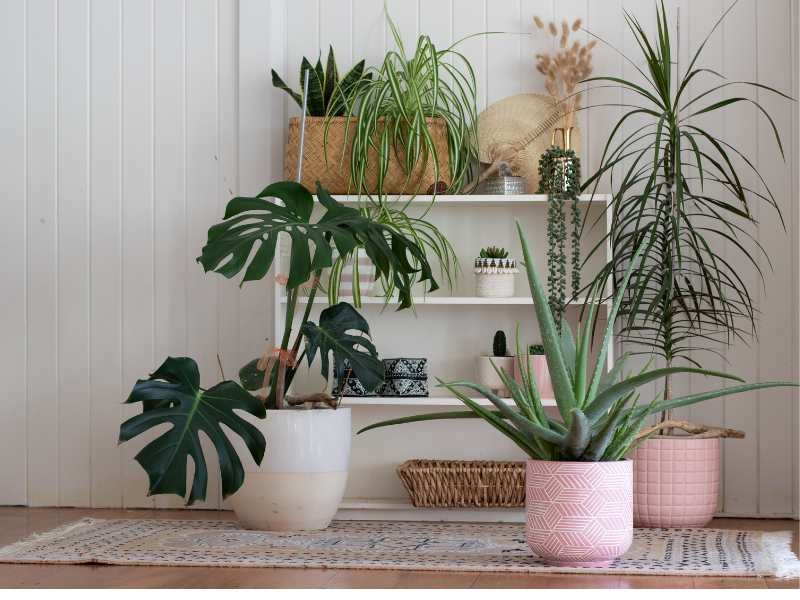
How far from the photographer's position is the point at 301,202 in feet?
9.73

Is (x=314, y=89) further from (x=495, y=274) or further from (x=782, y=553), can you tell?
(x=782, y=553)

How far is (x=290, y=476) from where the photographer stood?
306 centimetres

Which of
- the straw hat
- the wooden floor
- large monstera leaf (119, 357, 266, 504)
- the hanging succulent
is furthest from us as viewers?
the straw hat

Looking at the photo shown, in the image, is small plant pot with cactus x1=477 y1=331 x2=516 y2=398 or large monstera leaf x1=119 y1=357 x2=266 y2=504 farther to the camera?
small plant pot with cactus x1=477 y1=331 x2=516 y2=398

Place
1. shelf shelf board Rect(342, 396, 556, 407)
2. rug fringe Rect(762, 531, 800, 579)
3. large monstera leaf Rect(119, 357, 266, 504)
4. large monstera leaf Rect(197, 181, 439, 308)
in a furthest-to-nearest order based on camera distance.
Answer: shelf shelf board Rect(342, 396, 556, 407), large monstera leaf Rect(197, 181, 439, 308), large monstera leaf Rect(119, 357, 266, 504), rug fringe Rect(762, 531, 800, 579)

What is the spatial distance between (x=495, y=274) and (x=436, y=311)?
0.31m

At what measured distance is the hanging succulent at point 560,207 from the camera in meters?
3.30

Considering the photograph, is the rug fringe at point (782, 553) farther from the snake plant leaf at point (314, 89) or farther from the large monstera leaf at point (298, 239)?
the snake plant leaf at point (314, 89)

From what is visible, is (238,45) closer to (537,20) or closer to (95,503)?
(537,20)

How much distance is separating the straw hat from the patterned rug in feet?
3.98

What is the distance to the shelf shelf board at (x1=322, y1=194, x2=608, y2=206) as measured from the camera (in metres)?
3.44

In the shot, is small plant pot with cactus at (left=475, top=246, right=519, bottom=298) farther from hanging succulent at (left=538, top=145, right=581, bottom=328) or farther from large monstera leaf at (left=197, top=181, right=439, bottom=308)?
large monstera leaf at (left=197, top=181, right=439, bottom=308)

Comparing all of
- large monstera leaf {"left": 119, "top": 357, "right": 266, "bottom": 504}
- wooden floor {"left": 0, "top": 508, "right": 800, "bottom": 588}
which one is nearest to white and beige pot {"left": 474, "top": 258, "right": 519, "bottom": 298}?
large monstera leaf {"left": 119, "top": 357, "right": 266, "bottom": 504}

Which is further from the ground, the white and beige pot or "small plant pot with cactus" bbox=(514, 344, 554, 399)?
the white and beige pot
